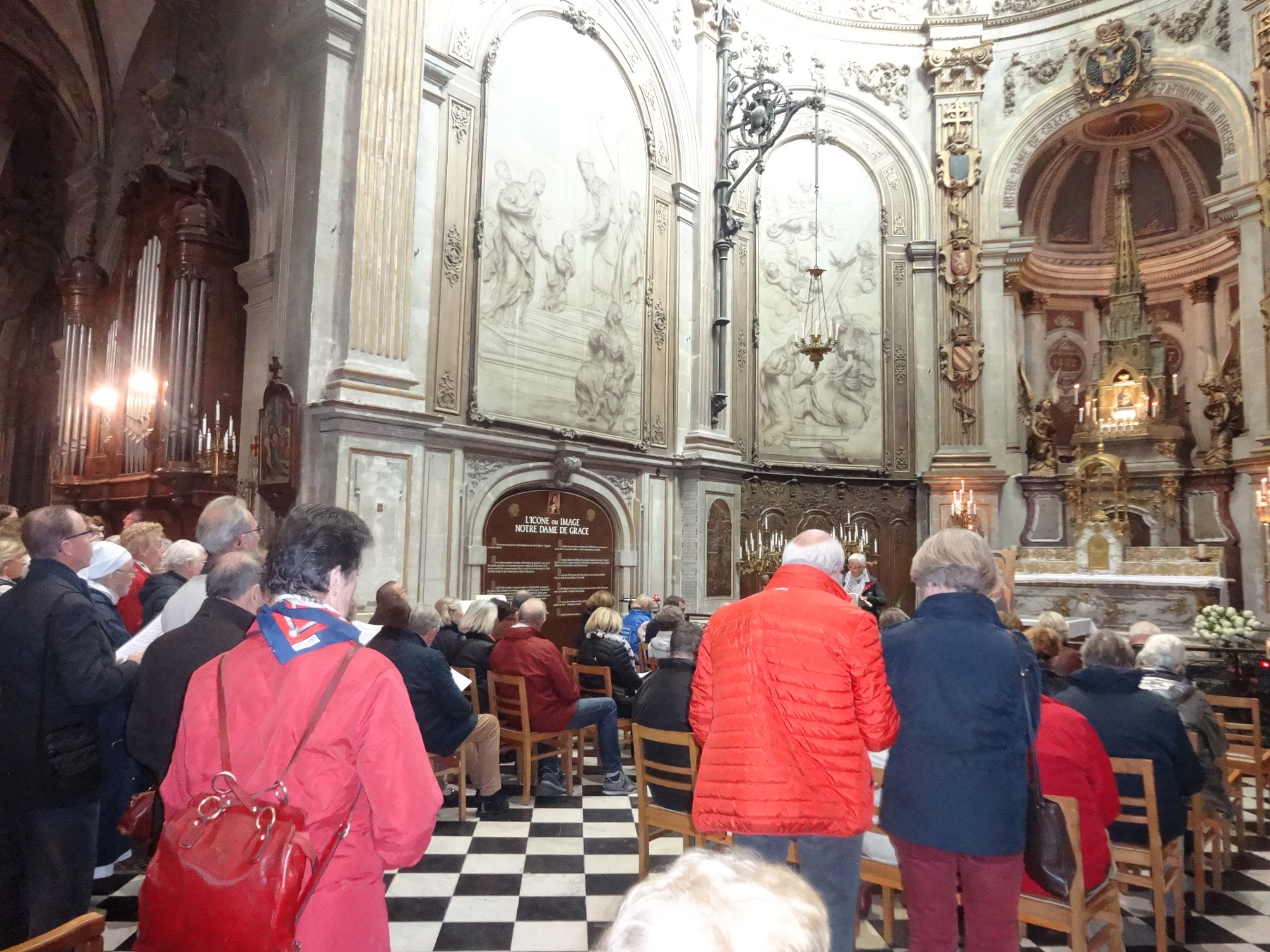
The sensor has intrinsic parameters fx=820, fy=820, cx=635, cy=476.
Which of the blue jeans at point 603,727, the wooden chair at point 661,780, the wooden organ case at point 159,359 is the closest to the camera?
the wooden chair at point 661,780

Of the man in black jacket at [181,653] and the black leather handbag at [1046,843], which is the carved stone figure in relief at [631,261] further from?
the black leather handbag at [1046,843]

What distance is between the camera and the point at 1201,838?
13.1 feet

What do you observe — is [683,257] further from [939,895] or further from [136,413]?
[939,895]

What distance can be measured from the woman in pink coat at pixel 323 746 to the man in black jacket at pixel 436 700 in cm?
264

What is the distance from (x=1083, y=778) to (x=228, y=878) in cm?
295

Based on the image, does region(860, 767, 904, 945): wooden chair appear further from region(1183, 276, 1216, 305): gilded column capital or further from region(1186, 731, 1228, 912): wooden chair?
region(1183, 276, 1216, 305): gilded column capital

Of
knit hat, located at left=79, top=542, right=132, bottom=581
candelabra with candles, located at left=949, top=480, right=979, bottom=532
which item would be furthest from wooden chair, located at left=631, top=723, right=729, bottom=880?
candelabra with candles, located at left=949, top=480, right=979, bottom=532

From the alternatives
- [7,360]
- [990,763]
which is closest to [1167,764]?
[990,763]

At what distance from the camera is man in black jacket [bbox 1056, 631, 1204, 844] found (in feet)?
11.9

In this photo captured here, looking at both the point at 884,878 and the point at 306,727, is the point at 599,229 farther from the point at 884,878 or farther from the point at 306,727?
the point at 306,727

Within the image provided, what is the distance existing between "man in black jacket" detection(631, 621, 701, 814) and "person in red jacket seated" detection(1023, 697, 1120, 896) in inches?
62.6

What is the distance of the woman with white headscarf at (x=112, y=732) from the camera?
3.52 meters

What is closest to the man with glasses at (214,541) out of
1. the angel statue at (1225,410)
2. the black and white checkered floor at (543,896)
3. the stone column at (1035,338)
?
the black and white checkered floor at (543,896)

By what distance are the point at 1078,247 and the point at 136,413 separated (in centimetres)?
1577
